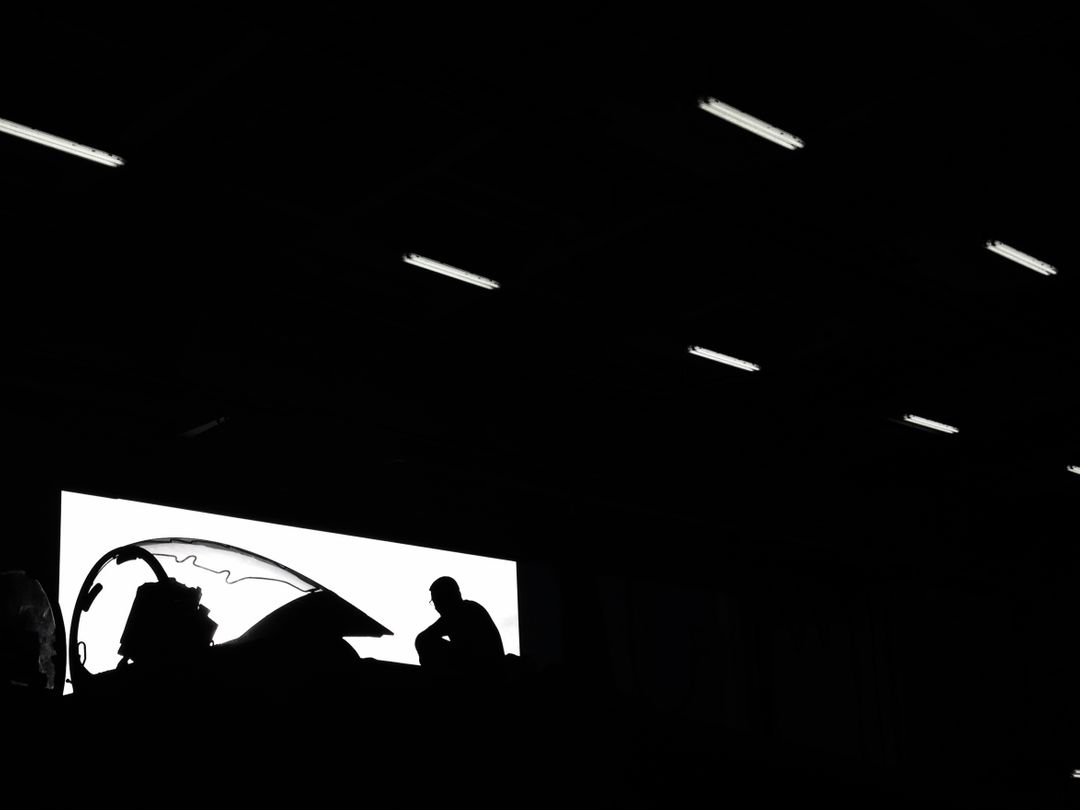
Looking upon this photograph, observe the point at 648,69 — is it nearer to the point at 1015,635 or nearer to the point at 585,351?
the point at 585,351

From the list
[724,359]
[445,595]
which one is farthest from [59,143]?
[445,595]

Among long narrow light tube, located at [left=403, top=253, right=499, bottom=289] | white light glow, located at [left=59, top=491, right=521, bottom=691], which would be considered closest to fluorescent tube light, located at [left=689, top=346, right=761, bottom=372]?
long narrow light tube, located at [left=403, top=253, right=499, bottom=289]

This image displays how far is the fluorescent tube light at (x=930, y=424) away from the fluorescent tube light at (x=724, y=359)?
9.89 feet

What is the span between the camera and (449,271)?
11250mm

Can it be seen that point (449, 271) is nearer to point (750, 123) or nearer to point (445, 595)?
point (750, 123)

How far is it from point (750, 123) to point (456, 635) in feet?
23.7

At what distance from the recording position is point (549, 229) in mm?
10820

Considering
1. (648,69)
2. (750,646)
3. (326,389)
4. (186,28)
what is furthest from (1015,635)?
(186,28)

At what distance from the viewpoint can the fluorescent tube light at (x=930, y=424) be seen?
15.8 m

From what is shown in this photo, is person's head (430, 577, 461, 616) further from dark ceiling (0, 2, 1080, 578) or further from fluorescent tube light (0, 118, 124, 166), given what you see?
fluorescent tube light (0, 118, 124, 166)

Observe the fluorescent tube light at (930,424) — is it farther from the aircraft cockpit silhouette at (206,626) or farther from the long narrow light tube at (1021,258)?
the aircraft cockpit silhouette at (206,626)

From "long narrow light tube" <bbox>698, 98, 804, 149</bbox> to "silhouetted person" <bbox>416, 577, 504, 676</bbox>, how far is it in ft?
22.2

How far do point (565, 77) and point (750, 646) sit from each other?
11.2 m

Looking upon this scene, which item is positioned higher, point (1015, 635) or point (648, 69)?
point (648, 69)
